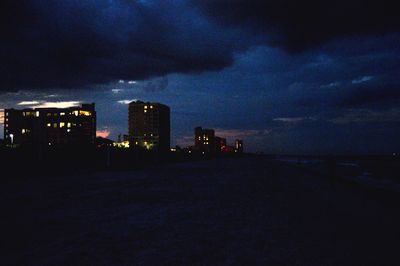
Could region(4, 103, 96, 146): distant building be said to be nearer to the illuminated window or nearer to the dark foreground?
the illuminated window

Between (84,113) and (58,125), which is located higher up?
(84,113)

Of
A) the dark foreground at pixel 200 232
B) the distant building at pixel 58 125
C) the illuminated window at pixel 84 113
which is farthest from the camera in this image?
the illuminated window at pixel 84 113

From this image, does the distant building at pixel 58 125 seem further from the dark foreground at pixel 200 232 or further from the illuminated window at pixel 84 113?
the dark foreground at pixel 200 232

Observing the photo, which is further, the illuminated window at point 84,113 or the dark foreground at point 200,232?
the illuminated window at point 84,113

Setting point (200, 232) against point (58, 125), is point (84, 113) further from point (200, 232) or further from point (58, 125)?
point (200, 232)

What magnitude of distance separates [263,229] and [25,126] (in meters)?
199

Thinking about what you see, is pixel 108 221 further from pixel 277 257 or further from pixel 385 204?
pixel 385 204

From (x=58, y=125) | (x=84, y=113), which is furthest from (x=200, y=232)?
(x=58, y=125)

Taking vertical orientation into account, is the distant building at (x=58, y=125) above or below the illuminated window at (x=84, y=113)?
below

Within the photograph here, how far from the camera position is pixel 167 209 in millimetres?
10531

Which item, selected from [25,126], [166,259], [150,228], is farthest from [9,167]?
[25,126]

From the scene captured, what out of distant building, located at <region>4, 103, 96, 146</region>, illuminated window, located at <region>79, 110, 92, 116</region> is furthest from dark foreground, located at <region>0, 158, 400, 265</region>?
illuminated window, located at <region>79, 110, 92, 116</region>

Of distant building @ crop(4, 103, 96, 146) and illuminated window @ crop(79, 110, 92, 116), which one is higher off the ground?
illuminated window @ crop(79, 110, 92, 116)

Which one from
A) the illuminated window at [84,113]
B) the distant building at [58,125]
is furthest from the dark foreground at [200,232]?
the illuminated window at [84,113]
